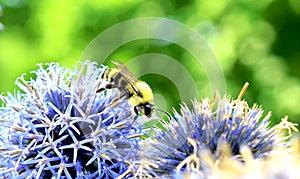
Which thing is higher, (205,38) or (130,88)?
(205,38)

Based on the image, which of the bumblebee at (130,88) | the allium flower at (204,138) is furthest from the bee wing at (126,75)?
the allium flower at (204,138)

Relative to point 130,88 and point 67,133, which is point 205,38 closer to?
point 130,88

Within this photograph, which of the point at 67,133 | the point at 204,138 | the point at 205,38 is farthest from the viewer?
the point at 205,38

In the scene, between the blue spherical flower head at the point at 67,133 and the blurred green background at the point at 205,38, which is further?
the blurred green background at the point at 205,38

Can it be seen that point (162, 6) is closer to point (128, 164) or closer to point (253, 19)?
point (253, 19)

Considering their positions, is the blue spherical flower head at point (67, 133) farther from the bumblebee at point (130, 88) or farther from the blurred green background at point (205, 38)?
the blurred green background at point (205, 38)

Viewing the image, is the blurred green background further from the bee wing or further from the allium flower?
the allium flower

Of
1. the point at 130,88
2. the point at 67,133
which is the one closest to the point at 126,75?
the point at 130,88
